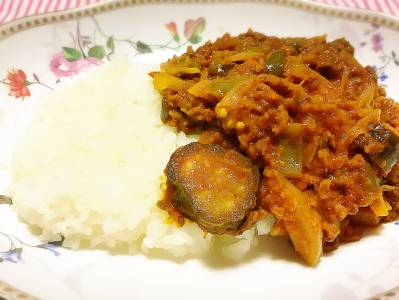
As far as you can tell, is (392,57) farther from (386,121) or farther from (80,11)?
(80,11)

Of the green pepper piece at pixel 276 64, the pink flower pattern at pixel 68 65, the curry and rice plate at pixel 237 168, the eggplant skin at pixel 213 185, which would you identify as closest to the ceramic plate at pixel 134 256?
the pink flower pattern at pixel 68 65

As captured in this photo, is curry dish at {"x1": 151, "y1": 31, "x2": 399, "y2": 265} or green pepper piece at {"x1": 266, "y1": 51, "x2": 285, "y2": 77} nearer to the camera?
curry dish at {"x1": 151, "y1": 31, "x2": 399, "y2": 265}

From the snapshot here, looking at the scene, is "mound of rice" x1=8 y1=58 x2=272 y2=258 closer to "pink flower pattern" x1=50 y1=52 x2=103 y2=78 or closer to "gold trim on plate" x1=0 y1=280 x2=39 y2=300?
"gold trim on plate" x1=0 y1=280 x2=39 y2=300

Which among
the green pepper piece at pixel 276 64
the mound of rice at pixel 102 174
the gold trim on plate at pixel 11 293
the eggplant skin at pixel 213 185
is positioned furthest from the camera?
the green pepper piece at pixel 276 64

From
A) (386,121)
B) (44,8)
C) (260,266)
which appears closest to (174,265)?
(260,266)

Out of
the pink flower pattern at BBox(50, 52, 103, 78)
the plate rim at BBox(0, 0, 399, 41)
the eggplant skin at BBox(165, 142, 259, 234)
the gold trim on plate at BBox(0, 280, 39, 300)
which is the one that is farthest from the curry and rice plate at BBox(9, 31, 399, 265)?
the plate rim at BBox(0, 0, 399, 41)

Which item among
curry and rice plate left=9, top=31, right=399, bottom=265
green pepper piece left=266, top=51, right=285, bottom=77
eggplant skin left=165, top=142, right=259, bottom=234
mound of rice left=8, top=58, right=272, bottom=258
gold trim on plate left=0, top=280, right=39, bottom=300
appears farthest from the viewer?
green pepper piece left=266, top=51, right=285, bottom=77

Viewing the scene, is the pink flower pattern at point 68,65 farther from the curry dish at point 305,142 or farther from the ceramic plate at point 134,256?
the curry dish at point 305,142
